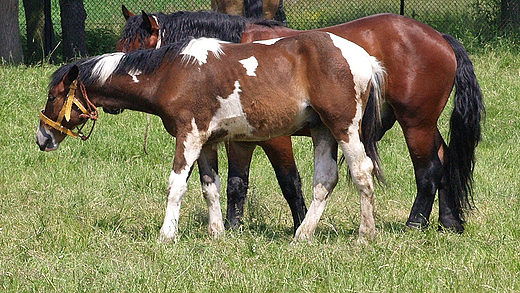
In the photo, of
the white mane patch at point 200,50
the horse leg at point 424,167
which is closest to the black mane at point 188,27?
the white mane patch at point 200,50

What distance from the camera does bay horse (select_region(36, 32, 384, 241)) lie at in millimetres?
4566

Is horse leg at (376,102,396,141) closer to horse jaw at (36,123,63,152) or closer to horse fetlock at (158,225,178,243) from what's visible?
horse fetlock at (158,225,178,243)

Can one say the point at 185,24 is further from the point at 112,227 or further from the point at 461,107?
the point at 461,107

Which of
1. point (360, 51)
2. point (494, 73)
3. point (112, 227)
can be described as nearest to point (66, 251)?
point (112, 227)

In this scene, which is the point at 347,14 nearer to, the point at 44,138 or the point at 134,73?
the point at 134,73

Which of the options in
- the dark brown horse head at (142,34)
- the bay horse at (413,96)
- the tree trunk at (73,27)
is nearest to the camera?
the bay horse at (413,96)

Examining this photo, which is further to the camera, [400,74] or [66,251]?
[400,74]

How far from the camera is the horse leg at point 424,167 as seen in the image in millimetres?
5395

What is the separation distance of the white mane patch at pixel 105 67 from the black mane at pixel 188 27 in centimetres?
Answer: 80

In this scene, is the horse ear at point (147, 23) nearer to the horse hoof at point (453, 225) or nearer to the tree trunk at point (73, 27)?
the horse hoof at point (453, 225)

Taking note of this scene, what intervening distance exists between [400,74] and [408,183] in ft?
5.56

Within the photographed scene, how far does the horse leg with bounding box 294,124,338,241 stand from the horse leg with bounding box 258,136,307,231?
605 mm

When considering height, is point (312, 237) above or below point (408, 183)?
above

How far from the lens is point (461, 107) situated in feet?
18.4
